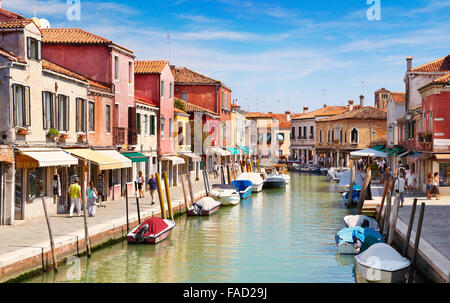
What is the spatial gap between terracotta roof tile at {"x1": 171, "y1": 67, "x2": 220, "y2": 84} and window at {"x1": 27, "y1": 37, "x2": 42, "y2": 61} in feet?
108

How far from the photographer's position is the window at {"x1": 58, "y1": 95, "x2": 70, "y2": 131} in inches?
891

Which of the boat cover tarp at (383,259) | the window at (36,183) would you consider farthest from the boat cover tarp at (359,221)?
the window at (36,183)

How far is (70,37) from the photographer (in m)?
28.7

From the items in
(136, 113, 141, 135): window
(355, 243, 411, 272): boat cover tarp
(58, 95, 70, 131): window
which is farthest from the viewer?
(136, 113, 141, 135): window

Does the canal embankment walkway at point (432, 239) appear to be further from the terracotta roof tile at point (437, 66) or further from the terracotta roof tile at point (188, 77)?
the terracotta roof tile at point (188, 77)

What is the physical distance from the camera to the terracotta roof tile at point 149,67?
35.5 metres

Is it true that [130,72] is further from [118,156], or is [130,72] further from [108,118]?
[118,156]

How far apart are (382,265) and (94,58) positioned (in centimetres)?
1816

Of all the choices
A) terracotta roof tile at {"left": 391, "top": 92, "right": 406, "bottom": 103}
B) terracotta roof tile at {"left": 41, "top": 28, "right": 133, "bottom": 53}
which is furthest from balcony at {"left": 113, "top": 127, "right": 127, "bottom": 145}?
terracotta roof tile at {"left": 391, "top": 92, "right": 406, "bottom": 103}

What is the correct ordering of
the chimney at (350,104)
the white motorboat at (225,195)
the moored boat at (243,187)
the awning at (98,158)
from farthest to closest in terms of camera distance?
1. the chimney at (350,104)
2. the moored boat at (243,187)
3. the white motorboat at (225,195)
4. the awning at (98,158)

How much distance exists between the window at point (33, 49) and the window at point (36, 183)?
12.4 ft

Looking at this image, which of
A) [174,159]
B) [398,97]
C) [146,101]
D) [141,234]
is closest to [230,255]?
[141,234]

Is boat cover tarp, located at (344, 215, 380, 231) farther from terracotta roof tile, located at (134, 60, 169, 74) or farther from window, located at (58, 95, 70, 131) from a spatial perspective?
terracotta roof tile, located at (134, 60, 169, 74)
